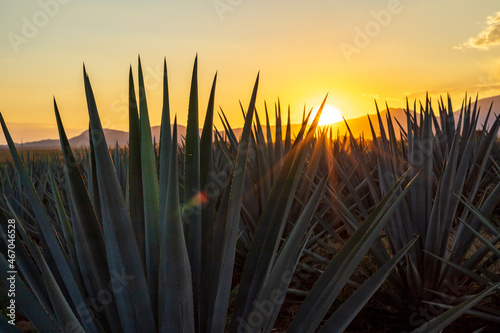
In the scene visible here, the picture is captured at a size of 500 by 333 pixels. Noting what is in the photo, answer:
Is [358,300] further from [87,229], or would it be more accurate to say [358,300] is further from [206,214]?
[87,229]

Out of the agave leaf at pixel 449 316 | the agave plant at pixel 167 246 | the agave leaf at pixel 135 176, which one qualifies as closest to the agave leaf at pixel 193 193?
the agave plant at pixel 167 246

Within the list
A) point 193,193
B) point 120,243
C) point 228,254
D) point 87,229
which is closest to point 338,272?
point 228,254

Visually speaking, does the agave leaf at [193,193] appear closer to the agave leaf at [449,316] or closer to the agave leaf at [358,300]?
the agave leaf at [358,300]

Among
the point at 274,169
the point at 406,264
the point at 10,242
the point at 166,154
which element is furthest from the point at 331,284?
the point at 274,169

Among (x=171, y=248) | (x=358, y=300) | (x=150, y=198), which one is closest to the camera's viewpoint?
(x=171, y=248)

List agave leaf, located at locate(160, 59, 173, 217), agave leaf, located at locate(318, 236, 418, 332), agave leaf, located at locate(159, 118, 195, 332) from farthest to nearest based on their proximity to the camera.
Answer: agave leaf, located at locate(318, 236, 418, 332) < agave leaf, located at locate(160, 59, 173, 217) < agave leaf, located at locate(159, 118, 195, 332)

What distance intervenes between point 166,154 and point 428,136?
1696 mm

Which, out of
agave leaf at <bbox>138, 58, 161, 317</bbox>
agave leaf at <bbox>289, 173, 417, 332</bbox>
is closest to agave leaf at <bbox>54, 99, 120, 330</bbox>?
agave leaf at <bbox>138, 58, 161, 317</bbox>

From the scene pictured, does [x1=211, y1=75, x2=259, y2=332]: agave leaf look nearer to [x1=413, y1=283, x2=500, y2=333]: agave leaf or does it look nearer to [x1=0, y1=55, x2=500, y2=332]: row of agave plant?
[x1=0, y1=55, x2=500, y2=332]: row of agave plant

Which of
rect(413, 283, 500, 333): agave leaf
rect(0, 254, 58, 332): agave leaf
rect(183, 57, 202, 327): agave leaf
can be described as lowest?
rect(413, 283, 500, 333): agave leaf

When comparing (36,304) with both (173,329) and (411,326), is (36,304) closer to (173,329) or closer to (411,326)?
(173,329)

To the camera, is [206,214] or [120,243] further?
[206,214]

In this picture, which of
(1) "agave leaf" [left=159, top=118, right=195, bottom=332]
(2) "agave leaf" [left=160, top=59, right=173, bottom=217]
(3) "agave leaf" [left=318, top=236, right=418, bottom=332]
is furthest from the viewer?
(3) "agave leaf" [left=318, top=236, right=418, bottom=332]

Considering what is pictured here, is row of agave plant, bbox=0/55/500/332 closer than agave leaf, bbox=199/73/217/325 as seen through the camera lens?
Yes
